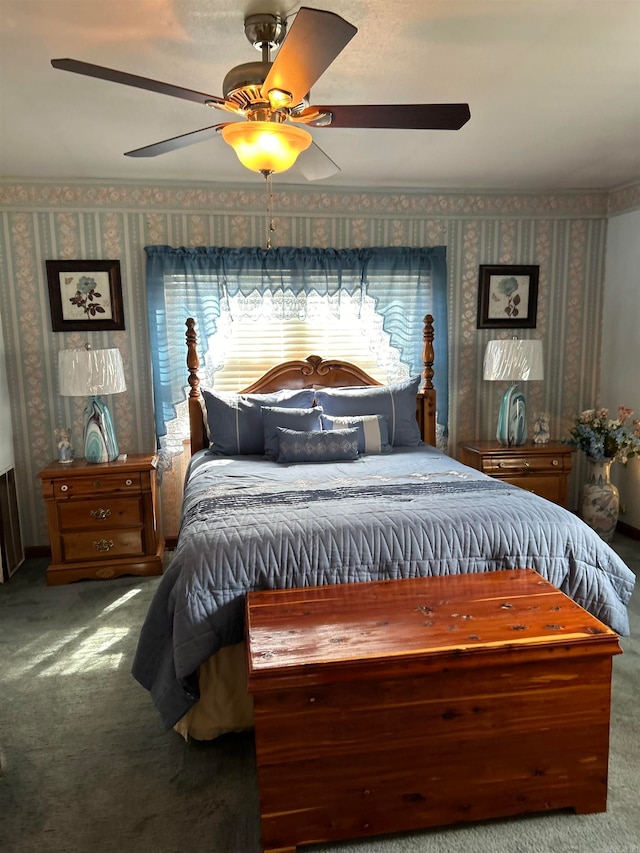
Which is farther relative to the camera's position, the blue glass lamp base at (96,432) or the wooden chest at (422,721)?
the blue glass lamp base at (96,432)

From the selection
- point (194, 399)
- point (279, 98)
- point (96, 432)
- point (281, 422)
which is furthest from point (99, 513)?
point (279, 98)

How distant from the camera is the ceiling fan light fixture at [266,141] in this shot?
1.82m

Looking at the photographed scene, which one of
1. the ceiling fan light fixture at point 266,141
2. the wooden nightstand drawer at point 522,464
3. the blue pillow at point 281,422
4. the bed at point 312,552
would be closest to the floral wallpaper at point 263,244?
the wooden nightstand drawer at point 522,464

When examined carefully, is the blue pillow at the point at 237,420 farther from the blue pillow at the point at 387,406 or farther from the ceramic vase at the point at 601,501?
the ceramic vase at the point at 601,501

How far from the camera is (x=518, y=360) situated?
13.2 ft

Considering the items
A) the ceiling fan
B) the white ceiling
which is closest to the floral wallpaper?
the white ceiling

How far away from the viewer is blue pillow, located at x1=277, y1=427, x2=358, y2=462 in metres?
3.37

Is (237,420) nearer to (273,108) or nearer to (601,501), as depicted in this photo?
(273,108)

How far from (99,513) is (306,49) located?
2958mm

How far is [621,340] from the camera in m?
4.31

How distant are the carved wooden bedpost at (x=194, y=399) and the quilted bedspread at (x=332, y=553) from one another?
1.37 metres

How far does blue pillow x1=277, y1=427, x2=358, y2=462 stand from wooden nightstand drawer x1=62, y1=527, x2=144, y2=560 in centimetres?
114

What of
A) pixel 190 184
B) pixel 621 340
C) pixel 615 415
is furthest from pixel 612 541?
pixel 190 184

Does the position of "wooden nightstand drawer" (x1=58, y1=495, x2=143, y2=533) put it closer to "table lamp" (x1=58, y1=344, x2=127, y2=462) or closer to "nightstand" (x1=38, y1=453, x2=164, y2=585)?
"nightstand" (x1=38, y1=453, x2=164, y2=585)
